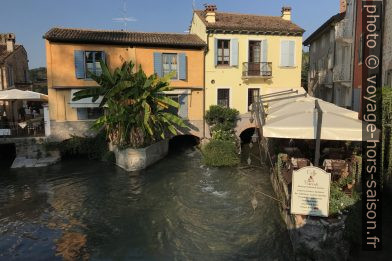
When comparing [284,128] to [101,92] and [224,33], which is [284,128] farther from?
[224,33]

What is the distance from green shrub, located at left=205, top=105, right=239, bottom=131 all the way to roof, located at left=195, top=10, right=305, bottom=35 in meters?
5.62

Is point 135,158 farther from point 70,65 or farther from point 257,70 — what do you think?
point 257,70

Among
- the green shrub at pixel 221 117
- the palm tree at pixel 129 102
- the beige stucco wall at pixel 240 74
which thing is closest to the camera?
the palm tree at pixel 129 102

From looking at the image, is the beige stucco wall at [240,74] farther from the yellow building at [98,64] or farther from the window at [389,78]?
the window at [389,78]

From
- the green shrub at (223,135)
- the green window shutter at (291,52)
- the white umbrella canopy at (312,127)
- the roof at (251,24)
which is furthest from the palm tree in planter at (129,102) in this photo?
the green window shutter at (291,52)

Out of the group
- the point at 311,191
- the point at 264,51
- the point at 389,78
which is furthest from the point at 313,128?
the point at 264,51

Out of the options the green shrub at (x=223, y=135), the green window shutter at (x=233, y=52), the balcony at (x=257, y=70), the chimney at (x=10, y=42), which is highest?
the chimney at (x=10, y=42)

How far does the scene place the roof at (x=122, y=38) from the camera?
815 inches

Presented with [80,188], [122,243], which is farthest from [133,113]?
[122,243]

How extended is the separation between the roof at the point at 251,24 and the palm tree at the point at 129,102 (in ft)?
22.2

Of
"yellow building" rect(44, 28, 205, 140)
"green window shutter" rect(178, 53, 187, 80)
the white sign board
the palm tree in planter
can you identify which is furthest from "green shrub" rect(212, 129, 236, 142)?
the white sign board

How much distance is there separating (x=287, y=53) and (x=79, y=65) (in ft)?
48.0

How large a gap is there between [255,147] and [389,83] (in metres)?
11.4

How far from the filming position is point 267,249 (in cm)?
995
